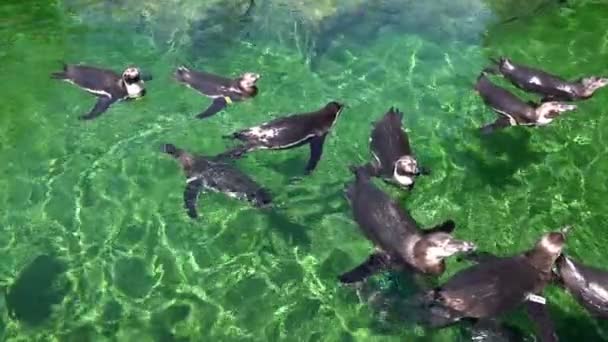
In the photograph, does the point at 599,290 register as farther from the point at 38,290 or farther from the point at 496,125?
the point at 38,290

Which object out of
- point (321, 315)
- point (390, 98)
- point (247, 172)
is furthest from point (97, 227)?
point (390, 98)

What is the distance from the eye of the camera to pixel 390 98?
12492 mm

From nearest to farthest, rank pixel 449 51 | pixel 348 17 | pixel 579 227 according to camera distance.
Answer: pixel 579 227 < pixel 449 51 < pixel 348 17

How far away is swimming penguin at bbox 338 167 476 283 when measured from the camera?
7.64 meters

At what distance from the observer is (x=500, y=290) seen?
24.4ft

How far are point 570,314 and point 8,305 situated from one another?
7.39m

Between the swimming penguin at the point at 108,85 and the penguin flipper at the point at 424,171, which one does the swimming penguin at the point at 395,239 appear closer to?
the penguin flipper at the point at 424,171

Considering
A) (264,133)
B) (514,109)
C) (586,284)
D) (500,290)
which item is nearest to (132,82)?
(264,133)

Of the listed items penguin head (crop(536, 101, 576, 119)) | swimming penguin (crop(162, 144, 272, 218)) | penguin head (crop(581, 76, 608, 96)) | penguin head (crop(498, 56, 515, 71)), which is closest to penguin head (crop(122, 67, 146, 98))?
swimming penguin (crop(162, 144, 272, 218))

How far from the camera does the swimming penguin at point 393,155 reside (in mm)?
9234

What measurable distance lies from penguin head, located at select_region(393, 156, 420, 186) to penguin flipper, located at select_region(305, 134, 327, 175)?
1.58 metres

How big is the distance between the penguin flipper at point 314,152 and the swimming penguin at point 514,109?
2.95m

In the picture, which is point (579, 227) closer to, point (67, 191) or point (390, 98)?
point (390, 98)

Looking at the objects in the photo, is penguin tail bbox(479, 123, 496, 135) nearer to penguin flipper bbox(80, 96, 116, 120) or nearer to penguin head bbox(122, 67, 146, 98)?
penguin head bbox(122, 67, 146, 98)
